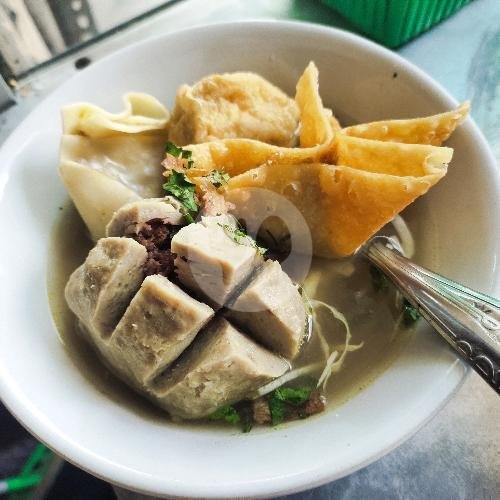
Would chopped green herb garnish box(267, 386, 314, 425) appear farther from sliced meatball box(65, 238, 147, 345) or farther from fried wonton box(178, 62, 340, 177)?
fried wonton box(178, 62, 340, 177)

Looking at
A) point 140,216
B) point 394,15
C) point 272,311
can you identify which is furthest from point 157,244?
point 394,15

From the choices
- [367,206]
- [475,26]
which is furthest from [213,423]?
[475,26]

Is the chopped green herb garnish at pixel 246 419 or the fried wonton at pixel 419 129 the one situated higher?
the fried wonton at pixel 419 129

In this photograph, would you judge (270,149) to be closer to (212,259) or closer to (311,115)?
(311,115)

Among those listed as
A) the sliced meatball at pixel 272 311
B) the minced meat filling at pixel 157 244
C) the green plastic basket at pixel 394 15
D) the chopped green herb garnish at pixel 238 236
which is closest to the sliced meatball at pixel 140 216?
the minced meat filling at pixel 157 244

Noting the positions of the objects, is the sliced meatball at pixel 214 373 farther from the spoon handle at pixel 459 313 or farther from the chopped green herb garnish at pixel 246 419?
the spoon handle at pixel 459 313

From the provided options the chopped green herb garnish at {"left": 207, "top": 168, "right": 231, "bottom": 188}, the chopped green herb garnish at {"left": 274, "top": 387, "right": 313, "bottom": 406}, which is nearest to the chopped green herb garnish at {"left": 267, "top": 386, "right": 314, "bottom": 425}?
the chopped green herb garnish at {"left": 274, "top": 387, "right": 313, "bottom": 406}
